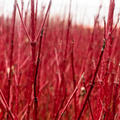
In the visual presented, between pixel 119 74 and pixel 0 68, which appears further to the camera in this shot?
pixel 0 68

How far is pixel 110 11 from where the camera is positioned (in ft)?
2.56

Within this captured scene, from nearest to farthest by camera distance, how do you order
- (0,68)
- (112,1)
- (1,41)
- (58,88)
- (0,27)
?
1. (112,1)
2. (58,88)
3. (0,68)
4. (1,41)
5. (0,27)

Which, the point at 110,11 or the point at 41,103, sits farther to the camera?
the point at 41,103

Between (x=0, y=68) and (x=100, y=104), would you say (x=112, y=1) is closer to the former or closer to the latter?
(x=100, y=104)

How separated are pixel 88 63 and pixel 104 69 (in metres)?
0.60

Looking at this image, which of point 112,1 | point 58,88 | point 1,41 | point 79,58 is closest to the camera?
point 112,1

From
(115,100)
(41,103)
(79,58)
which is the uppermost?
(115,100)

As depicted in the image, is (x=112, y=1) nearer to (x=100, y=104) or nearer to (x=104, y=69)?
(x=104, y=69)

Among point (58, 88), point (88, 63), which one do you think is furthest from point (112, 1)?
point (58, 88)

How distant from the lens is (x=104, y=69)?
0.81 m

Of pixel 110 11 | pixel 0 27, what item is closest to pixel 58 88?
pixel 110 11

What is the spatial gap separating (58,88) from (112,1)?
0.82m

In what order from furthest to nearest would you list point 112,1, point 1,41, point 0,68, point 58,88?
point 1,41 → point 0,68 → point 58,88 → point 112,1

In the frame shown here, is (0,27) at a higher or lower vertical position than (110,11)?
lower
